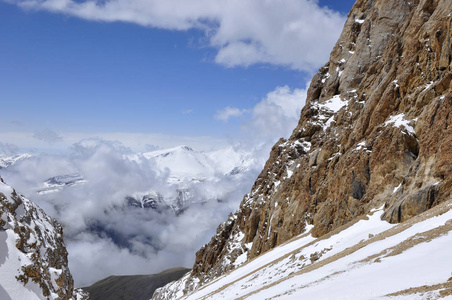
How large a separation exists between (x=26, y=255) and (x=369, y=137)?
47.7 meters

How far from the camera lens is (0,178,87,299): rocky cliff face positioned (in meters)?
39.2

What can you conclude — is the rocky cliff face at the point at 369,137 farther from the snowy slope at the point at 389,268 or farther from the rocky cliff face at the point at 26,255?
the rocky cliff face at the point at 26,255

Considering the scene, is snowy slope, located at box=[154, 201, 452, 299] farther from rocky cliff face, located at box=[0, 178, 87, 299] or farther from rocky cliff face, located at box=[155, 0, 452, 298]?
rocky cliff face, located at box=[0, 178, 87, 299]

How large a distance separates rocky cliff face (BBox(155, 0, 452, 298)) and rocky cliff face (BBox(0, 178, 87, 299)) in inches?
1501

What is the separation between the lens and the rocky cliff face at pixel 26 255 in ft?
129

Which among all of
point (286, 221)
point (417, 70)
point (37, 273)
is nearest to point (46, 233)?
point (37, 273)

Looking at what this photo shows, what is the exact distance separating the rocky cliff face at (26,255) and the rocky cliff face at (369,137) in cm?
3812

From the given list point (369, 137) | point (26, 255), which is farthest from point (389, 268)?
point (26, 255)

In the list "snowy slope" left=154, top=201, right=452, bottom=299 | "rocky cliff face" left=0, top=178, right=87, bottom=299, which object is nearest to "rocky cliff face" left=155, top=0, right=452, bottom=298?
"snowy slope" left=154, top=201, right=452, bottom=299

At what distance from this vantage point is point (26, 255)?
42.8 metres

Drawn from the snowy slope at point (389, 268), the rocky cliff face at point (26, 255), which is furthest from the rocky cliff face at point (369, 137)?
the rocky cliff face at point (26, 255)

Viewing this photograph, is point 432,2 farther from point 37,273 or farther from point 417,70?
point 37,273

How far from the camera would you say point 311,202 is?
6097 centimetres

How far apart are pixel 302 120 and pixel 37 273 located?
62.0 meters
